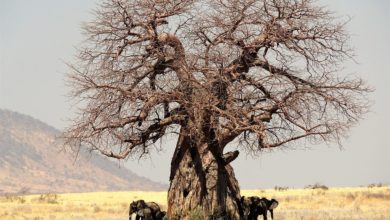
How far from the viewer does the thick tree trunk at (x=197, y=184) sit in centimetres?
2627

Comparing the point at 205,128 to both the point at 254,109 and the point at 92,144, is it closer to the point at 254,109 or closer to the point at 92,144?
the point at 254,109

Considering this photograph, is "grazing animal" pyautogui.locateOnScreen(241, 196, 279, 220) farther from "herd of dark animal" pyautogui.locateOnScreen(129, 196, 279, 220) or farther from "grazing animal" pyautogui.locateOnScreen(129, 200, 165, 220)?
"grazing animal" pyautogui.locateOnScreen(129, 200, 165, 220)

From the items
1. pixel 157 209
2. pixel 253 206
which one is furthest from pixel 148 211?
pixel 253 206

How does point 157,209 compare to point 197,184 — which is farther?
point 157,209

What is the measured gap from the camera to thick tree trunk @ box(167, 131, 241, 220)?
1034 inches

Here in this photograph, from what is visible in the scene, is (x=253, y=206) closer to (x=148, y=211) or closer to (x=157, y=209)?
(x=157, y=209)

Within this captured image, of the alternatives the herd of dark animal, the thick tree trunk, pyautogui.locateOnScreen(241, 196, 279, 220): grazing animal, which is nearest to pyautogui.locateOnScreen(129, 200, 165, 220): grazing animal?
the herd of dark animal

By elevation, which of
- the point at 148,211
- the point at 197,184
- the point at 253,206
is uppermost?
the point at 197,184

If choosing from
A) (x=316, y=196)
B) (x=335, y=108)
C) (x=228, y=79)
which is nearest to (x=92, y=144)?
(x=228, y=79)

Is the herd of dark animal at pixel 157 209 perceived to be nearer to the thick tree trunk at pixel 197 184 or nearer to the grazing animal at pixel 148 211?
the grazing animal at pixel 148 211

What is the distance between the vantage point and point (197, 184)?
2633 cm

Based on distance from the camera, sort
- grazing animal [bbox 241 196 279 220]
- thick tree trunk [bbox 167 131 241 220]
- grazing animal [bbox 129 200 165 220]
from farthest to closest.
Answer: grazing animal [bbox 241 196 279 220] → grazing animal [bbox 129 200 165 220] → thick tree trunk [bbox 167 131 241 220]

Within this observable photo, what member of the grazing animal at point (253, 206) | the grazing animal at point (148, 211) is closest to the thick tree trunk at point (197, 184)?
the grazing animal at point (148, 211)

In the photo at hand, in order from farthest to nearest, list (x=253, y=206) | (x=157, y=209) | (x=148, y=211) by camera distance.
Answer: (x=253, y=206), (x=157, y=209), (x=148, y=211)
